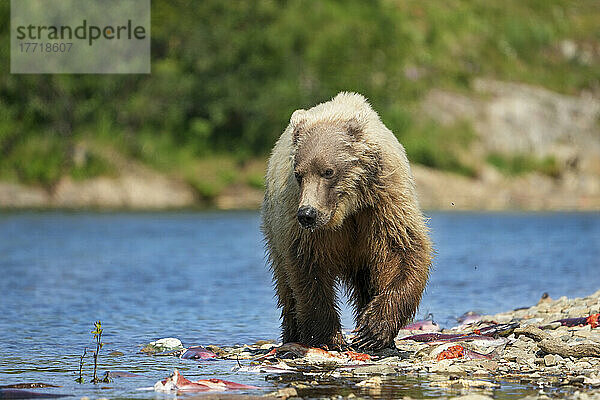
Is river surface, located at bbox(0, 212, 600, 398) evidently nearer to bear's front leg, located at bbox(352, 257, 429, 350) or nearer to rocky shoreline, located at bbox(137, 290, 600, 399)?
rocky shoreline, located at bbox(137, 290, 600, 399)

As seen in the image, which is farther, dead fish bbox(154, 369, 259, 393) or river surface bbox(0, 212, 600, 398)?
river surface bbox(0, 212, 600, 398)

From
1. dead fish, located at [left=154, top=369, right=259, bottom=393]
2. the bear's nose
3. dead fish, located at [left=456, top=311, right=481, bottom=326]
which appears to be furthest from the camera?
dead fish, located at [left=456, top=311, right=481, bottom=326]

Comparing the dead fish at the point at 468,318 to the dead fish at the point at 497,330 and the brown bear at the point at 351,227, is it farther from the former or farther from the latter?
the brown bear at the point at 351,227

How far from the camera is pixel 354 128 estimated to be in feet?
26.3

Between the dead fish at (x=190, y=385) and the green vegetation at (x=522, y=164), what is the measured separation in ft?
95.3

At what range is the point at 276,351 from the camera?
8648mm

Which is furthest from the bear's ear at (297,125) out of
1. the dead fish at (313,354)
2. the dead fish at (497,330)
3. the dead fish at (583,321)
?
the dead fish at (583,321)

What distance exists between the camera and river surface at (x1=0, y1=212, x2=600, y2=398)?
Answer: 8.57 metres

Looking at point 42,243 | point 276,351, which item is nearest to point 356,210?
point 276,351

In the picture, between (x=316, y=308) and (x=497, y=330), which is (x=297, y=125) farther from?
(x=497, y=330)

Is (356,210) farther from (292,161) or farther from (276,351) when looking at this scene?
(276,351)

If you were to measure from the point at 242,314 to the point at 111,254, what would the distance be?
8537 millimetres

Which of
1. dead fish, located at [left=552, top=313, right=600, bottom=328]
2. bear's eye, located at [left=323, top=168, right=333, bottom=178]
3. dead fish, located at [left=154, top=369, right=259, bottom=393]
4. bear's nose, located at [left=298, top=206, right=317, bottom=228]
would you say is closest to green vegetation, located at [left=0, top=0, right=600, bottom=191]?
dead fish, located at [left=552, top=313, right=600, bottom=328]

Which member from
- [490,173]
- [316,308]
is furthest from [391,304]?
[490,173]
